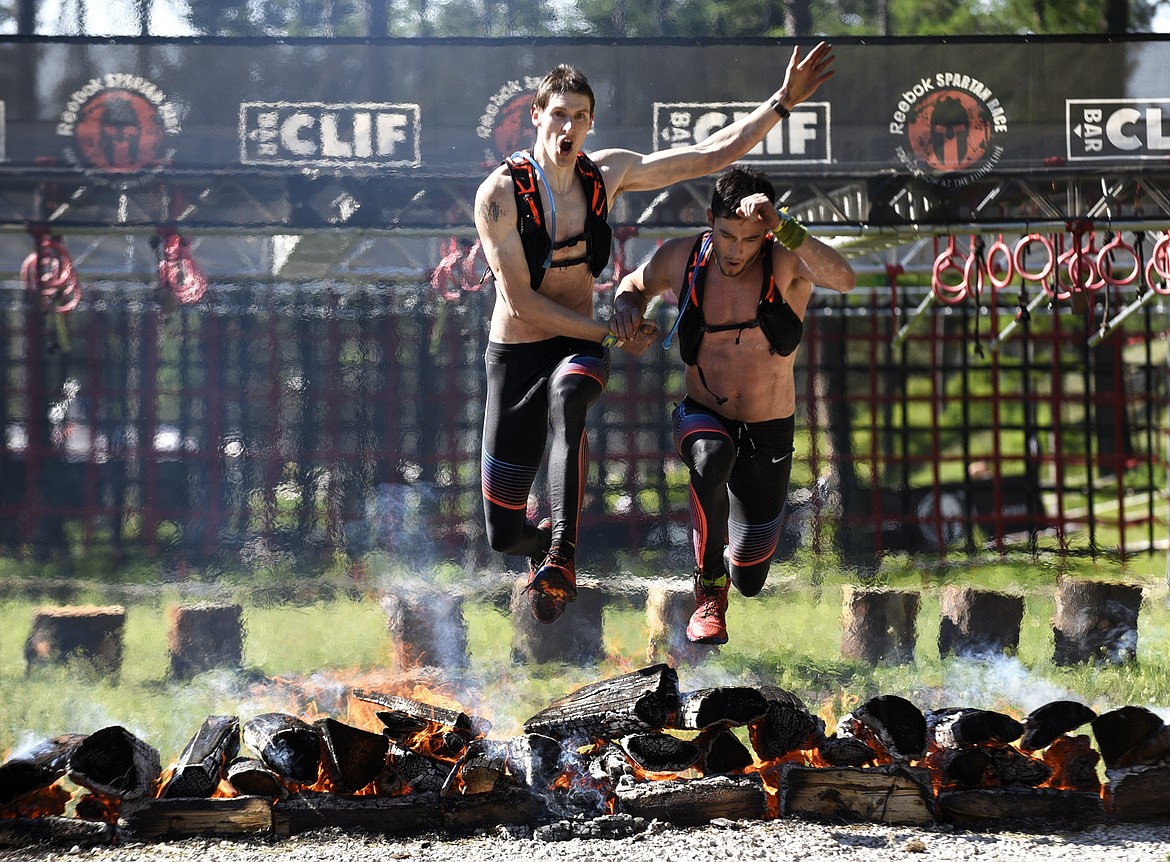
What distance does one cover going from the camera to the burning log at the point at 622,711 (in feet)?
17.5

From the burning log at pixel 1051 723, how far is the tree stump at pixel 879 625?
96.3 inches

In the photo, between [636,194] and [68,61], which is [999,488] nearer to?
[636,194]

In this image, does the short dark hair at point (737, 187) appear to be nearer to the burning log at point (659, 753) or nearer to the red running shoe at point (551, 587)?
the red running shoe at point (551, 587)

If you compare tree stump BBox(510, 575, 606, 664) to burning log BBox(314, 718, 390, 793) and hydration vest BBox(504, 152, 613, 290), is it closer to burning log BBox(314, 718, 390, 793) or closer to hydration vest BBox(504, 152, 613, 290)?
burning log BBox(314, 718, 390, 793)

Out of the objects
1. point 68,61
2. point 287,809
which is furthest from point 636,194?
point 287,809

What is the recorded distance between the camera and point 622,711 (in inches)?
210

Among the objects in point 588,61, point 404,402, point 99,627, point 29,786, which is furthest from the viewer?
point 404,402

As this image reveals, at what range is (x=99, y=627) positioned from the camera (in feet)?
27.2

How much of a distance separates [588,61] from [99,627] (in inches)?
180

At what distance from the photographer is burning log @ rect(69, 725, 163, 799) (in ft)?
17.0

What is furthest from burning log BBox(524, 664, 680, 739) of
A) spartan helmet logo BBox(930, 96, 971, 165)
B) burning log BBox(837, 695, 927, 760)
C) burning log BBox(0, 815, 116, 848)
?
spartan helmet logo BBox(930, 96, 971, 165)

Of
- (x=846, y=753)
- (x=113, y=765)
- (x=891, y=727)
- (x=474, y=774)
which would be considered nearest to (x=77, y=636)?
(x=113, y=765)

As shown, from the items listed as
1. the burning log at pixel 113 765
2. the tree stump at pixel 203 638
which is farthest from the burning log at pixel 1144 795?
the tree stump at pixel 203 638

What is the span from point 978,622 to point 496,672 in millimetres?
3095
